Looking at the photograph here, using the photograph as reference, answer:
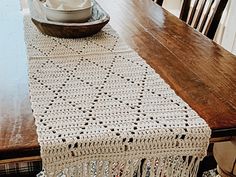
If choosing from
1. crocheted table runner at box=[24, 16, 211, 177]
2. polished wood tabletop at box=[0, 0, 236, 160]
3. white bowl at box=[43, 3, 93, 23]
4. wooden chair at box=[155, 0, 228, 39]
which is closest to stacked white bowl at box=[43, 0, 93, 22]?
white bowl at box=[43, 3, 93, 23]

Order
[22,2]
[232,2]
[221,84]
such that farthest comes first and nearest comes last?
[232,2], [22,2], [221,84]

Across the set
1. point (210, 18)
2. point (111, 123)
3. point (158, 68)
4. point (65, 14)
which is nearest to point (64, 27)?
point (65, 14)

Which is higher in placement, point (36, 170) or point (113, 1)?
point (113, 1)

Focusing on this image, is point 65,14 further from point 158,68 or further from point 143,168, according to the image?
point 143,168

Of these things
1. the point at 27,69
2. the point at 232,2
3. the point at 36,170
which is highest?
the point at 27,69

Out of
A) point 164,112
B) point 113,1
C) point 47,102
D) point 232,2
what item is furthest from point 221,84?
point 232,2

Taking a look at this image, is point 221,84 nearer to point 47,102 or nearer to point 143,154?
point 143,154

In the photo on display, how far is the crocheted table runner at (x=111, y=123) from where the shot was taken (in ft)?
2.32

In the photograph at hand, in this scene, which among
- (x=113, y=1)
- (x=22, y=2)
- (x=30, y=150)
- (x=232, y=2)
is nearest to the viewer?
(x=30, y=150)

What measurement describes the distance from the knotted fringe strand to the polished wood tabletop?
9 centimetres

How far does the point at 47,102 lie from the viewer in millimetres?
811

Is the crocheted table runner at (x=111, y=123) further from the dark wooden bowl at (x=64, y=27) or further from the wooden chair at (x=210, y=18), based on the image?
the wooden chair at (x=210, y=18)

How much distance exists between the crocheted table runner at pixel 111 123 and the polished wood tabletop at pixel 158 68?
0.03 m

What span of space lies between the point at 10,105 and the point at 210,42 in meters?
0.76
